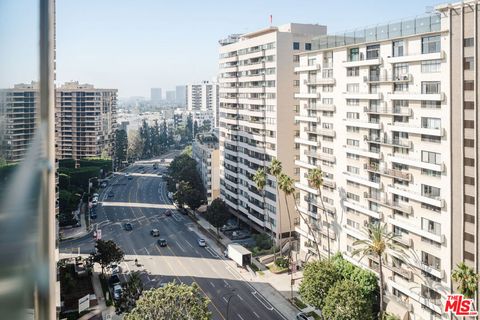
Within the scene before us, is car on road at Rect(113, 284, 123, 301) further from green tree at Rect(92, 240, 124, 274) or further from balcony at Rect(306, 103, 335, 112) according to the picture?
balcony at Rect(306, 103, 335, 112)

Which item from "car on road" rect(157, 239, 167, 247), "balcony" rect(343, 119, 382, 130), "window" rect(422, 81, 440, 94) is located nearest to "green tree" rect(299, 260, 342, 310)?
"balcony" rect(343, 119, 382, 130)

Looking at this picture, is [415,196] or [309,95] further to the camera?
[309,95]

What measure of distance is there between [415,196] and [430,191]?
997 millimetres

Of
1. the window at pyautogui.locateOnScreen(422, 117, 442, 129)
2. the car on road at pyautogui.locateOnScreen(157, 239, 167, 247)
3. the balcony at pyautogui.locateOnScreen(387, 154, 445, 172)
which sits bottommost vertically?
the car on road at pyautogui.locateOnScreen(157, 239, 167, 247)

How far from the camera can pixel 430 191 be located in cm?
2842

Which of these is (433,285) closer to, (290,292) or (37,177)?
(290,292)

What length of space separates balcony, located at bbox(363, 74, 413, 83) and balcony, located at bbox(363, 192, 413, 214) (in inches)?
313

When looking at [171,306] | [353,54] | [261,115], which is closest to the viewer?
[171,306]

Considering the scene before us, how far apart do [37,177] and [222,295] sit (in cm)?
3603

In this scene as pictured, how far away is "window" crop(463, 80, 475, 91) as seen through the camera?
2586 centimetres

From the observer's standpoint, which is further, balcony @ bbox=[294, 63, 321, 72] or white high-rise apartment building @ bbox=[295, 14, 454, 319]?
balcony @ bbox=[294, 63, 321, 72]

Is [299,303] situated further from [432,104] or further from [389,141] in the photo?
[432,104]

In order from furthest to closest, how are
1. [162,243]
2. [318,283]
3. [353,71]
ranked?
1. [162,243]
2. [353,71]
3. [318,283]

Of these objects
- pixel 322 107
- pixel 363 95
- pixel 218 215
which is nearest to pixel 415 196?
pixel 363 95
